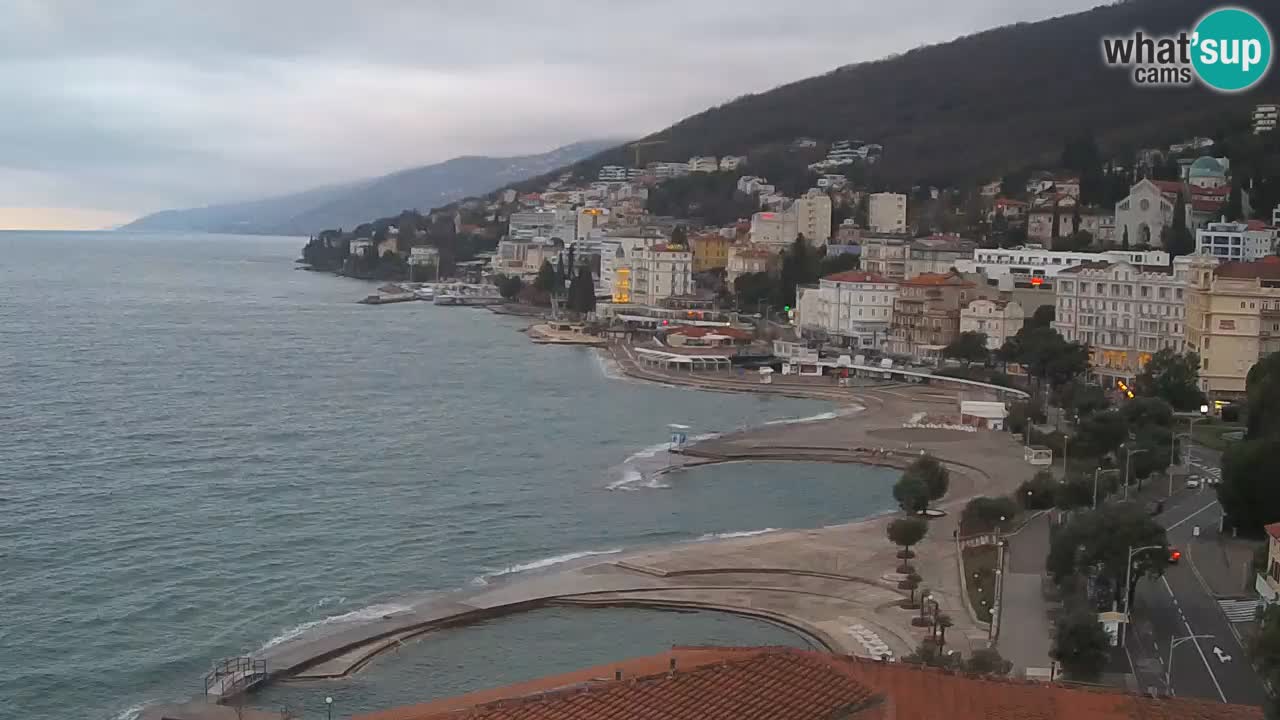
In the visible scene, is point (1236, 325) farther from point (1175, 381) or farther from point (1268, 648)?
point (1268, 648)

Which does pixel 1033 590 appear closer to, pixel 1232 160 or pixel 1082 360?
pixel 1082 360

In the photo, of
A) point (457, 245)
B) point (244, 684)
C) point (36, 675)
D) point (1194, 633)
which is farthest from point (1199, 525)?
point (457, 245)

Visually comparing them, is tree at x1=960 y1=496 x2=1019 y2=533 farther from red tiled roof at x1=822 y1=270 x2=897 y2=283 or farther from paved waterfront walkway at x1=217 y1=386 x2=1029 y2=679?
red tiled roof at x1=822 y1=270 x2=897 y2=283

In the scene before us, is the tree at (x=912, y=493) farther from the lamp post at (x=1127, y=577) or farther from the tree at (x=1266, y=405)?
the lamp post at (x=1127, y=577)

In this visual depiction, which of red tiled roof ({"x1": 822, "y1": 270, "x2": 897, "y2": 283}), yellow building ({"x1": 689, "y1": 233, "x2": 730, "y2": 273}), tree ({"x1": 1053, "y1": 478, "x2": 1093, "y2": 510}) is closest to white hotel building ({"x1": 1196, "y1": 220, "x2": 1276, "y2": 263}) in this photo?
red tiled roof ({"x1": 822, "y1": 270, "x2": 897, "y2": 283})

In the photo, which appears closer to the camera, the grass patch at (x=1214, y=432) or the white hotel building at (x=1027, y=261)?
the grass patch at (x=1214, y=432)

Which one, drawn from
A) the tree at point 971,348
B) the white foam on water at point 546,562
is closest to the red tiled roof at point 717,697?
the white foam on water at point 546,562
